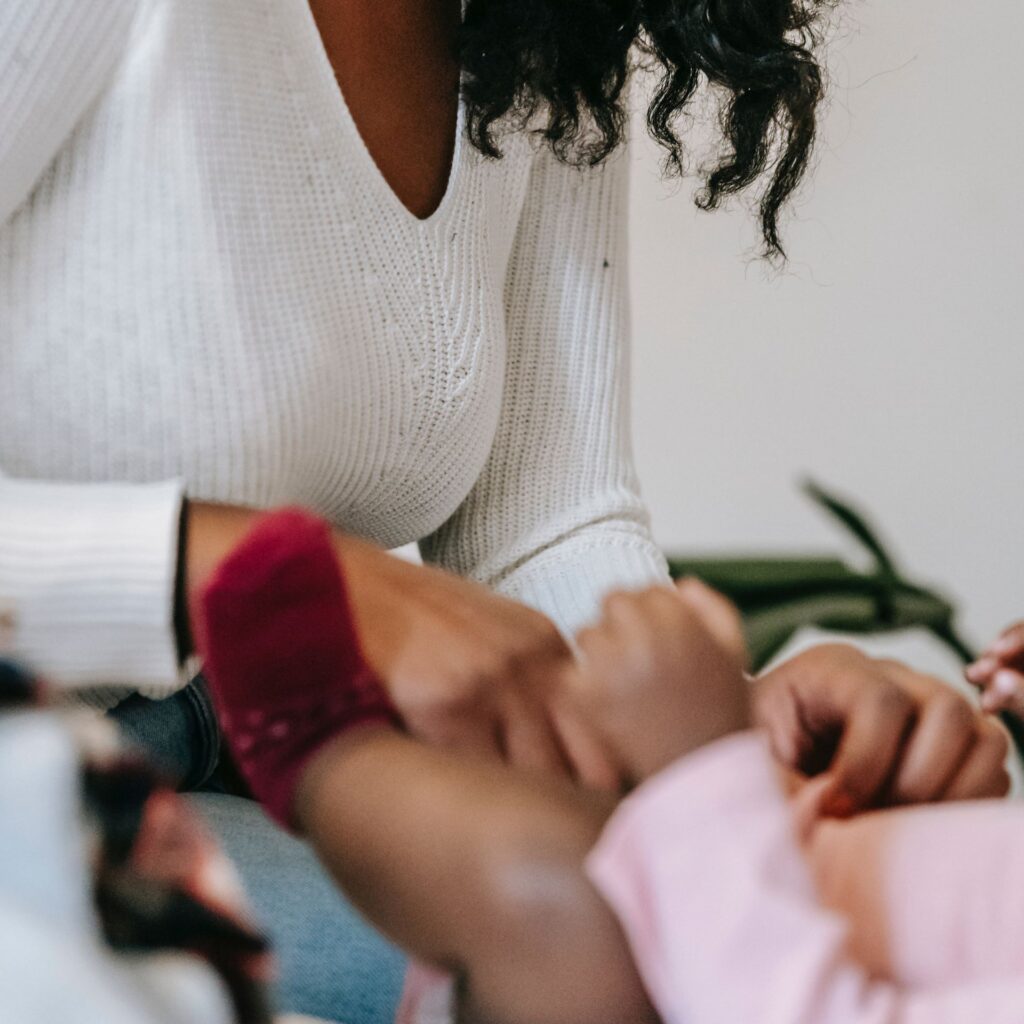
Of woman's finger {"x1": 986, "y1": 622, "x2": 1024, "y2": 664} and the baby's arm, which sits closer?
the baby's arm

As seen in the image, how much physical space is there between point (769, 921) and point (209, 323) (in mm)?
323

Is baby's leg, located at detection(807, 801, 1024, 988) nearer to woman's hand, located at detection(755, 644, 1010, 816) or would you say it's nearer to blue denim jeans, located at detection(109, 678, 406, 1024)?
woman's hand, located at detection(755, 644, 1010, 816)

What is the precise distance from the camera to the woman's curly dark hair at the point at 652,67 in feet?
1.92

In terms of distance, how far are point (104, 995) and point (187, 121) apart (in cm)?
37

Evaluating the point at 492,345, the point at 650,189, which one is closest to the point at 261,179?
the point at 492,345

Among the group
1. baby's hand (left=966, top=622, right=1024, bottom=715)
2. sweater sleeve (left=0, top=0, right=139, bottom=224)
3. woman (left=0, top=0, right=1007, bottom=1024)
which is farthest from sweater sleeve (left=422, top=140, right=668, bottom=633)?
sweater sleeve (left=0, top=0, right=139, bottom=224)

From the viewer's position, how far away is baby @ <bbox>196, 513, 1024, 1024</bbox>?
0.27 metres

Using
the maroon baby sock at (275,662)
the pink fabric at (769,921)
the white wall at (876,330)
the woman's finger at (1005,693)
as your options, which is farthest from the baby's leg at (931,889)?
the white wall at (876,330)

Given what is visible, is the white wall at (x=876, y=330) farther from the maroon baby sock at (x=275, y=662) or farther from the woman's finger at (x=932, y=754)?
the maroon baby sock at (x=275, y=662)

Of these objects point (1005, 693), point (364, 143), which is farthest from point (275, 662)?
point (1005, 693)

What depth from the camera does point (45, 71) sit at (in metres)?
0.40

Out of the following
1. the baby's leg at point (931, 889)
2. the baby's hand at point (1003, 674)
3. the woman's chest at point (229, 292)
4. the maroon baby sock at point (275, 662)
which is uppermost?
the woman's chest at point (229, 292)

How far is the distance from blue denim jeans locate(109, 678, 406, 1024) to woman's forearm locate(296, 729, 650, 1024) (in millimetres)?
151

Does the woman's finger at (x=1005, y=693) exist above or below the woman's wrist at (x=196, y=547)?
below
